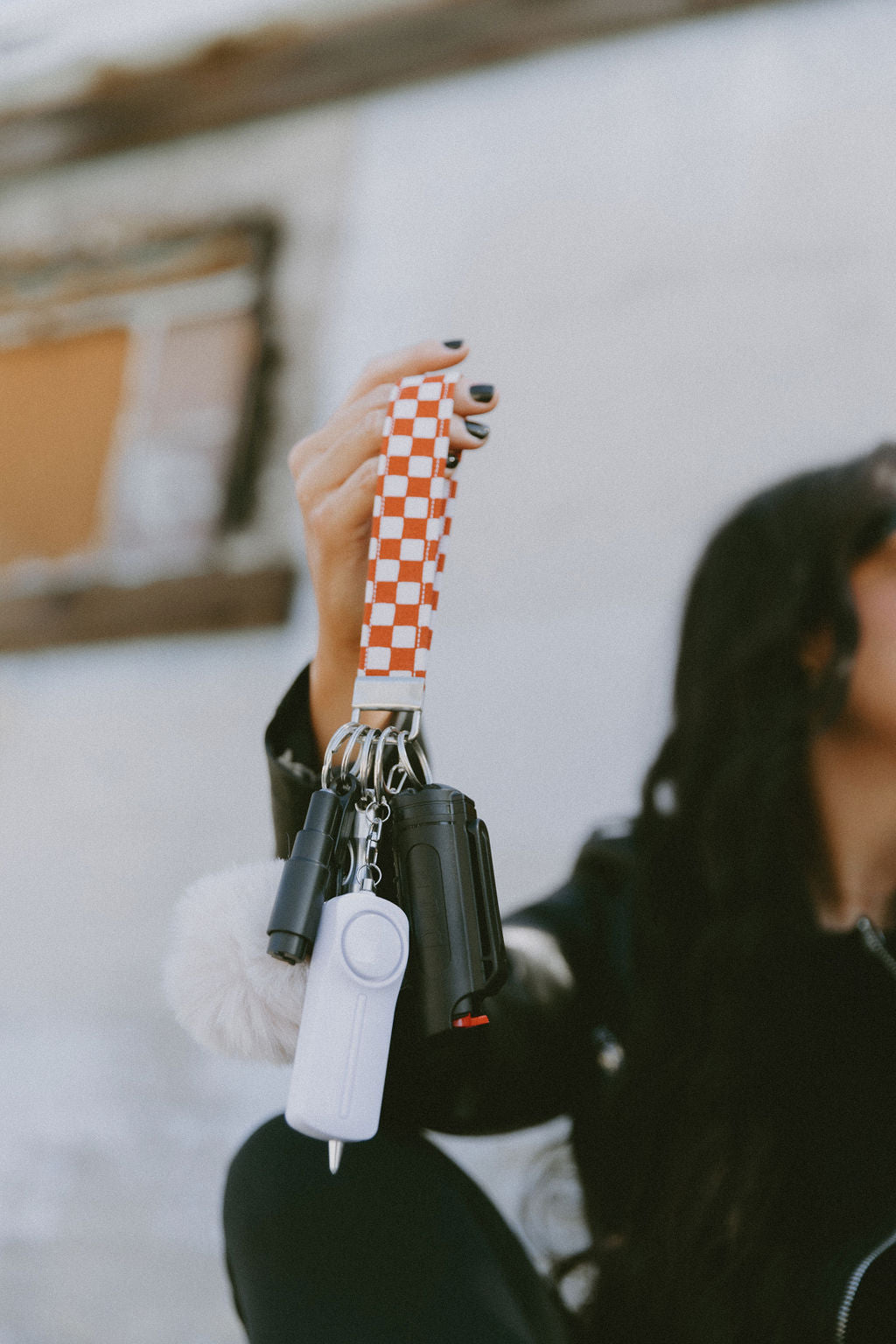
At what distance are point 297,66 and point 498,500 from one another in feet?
3.80

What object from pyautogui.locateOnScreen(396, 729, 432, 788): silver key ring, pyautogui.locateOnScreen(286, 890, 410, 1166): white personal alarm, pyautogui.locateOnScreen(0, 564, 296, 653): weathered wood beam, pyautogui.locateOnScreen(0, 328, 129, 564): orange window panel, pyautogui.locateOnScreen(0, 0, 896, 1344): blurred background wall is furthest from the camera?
pyautogui.locateOnScreen(0, 328, 129, 564): orange window panel

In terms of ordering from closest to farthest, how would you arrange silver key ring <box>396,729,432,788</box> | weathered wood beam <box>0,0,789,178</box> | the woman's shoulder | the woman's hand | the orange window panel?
silver key ring <box>396,729,432,788</box> < the woman's hand < the woman's shoulder < weathered wood beam <box>0,0,789,178</box> < the orange window panel

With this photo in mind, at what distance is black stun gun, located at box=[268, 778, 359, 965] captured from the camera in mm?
540

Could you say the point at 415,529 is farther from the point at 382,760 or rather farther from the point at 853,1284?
the point at 853,1284

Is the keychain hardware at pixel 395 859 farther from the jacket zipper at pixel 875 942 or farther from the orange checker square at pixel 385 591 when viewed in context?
the jacket zipper at pixel 875 942

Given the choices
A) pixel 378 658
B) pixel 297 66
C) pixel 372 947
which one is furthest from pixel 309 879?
pixel 297 66

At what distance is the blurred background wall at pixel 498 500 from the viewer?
152cm

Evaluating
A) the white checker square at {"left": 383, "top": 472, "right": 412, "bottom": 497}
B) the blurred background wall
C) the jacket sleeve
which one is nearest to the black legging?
the jacket sleeve

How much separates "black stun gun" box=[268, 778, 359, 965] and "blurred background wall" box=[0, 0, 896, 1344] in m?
0.97

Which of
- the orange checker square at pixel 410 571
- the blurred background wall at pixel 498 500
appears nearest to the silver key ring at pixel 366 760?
the orange checker square at pixel 410 571

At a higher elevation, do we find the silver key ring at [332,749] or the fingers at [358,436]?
the fingers at [358,436]

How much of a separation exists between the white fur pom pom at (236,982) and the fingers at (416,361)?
386mm

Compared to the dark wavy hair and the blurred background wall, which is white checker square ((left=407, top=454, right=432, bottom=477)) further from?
the blurred background wall

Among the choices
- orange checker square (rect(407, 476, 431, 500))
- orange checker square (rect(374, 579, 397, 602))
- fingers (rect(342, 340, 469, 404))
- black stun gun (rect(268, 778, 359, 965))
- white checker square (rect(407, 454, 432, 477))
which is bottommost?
black stun gun (rect(268, 778, 359, 965))
